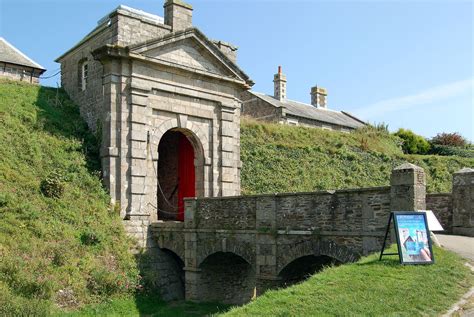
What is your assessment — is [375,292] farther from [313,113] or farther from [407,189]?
[313,113]

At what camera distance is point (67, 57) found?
2323 cm

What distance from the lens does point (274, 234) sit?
44.4ft

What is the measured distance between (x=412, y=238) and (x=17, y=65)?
83.3 feet

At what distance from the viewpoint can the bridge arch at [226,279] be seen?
647 inches

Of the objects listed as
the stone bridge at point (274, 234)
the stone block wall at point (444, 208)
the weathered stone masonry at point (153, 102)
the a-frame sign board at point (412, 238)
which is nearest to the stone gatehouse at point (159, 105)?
the weathered stone masonry at point (153, 102)

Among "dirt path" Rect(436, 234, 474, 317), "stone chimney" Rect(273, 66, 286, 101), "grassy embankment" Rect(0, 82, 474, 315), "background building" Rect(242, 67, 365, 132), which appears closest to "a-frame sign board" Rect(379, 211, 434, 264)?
"grassy embankment" Rect(0, 82, 474, 315)

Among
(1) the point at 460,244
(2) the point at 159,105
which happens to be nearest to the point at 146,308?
(2) the point at 159,105

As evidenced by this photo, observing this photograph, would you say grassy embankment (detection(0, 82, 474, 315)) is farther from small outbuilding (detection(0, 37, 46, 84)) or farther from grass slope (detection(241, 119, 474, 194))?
small outbuilding (detection(0, 37, 46, 84))

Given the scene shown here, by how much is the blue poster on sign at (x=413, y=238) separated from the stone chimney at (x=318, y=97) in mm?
30347

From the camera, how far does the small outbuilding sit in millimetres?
28109

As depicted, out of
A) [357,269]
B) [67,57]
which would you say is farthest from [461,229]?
[67,57]

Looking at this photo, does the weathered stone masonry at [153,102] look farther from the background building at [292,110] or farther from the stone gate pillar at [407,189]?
the background building at [292,110]

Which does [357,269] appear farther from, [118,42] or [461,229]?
[118,42]

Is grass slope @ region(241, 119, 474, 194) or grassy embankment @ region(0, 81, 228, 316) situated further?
grass slope @ region(241, 119, 474, 194)
